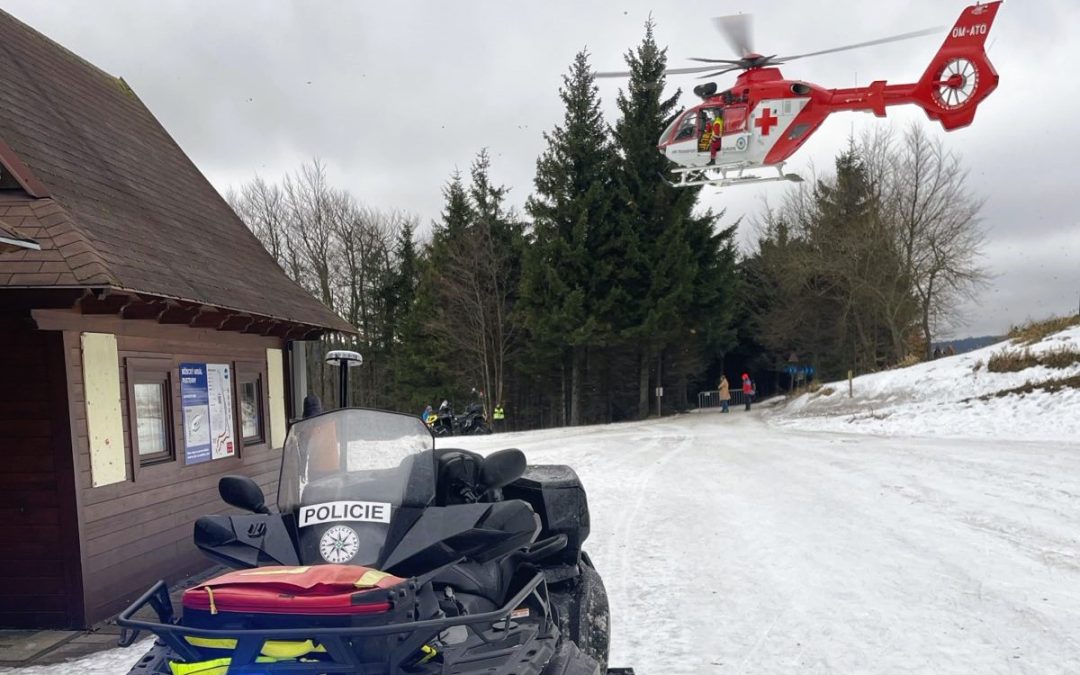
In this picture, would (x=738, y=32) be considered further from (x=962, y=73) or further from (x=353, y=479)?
(x=353, y=479)

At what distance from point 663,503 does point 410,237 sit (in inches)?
1231

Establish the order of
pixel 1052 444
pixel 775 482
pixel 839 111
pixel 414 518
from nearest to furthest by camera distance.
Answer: pixel 414 518 < pixel 775 482 < pixel 1052 444 < pixel 839 111

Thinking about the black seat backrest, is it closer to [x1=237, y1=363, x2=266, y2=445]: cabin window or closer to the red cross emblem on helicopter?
[x1=237, y1=363, x2=266, y2=445]: cabin window

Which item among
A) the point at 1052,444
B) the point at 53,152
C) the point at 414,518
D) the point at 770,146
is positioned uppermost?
the point at 770,146

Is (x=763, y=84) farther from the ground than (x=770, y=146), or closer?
farther from the ground

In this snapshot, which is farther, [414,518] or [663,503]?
[663,503]

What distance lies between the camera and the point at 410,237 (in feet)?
125

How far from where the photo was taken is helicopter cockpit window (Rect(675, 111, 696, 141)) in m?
16.2

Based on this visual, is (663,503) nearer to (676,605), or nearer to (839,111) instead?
(676,605)

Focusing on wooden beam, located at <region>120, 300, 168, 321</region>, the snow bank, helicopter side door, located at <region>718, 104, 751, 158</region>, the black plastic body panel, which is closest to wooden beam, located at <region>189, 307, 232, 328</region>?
wooden beam, located at <region>120, 300, 168, 321</region>

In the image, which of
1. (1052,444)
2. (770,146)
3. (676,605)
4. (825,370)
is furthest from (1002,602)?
(825,370)

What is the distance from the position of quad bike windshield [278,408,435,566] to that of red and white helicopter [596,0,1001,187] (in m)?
12.2

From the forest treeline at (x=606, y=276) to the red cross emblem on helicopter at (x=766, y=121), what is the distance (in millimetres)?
11974

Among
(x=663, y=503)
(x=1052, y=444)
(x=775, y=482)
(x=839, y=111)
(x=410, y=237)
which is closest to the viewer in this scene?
(x=663, y=503)
